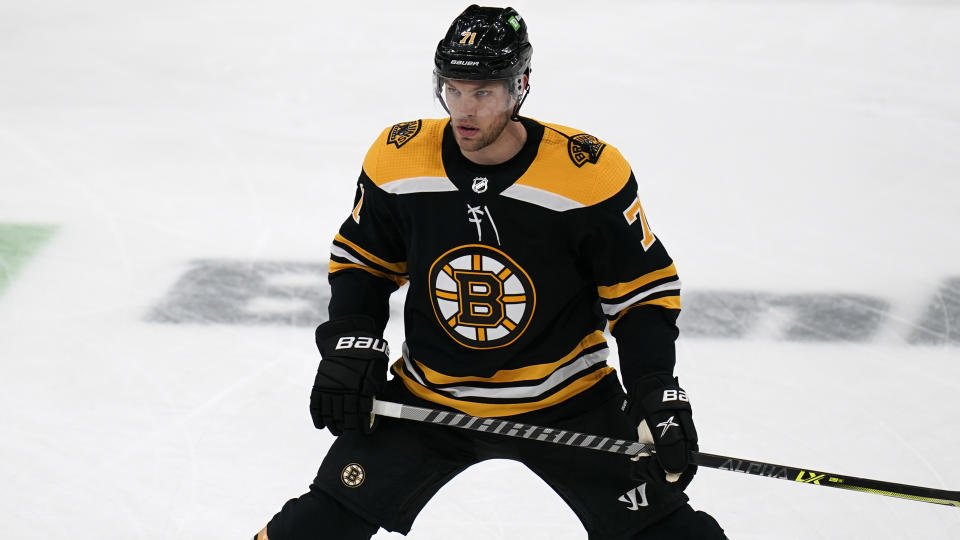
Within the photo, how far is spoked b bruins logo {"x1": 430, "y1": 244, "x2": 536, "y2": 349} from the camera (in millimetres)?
2414

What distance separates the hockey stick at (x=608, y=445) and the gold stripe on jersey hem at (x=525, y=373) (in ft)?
0.28

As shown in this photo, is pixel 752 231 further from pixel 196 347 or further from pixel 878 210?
pixel 196 347

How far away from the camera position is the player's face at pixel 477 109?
7.57ft

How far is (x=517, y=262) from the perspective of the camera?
2400 mm

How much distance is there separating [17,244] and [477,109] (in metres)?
2.90

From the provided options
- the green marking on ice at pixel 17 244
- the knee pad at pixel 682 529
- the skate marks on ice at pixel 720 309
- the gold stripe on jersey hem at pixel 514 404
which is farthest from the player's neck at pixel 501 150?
the green marking on ice at pixel 17 244

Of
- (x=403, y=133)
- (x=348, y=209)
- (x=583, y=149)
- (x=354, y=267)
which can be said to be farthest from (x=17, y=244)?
(x=583, y=149)

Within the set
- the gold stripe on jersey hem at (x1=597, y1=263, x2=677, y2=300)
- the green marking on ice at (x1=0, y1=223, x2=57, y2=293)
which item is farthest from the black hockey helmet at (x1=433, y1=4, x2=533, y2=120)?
the green marking on ice at (x1=0, y1=223, x2=57, y2=293)

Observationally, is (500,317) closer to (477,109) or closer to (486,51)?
(477,109)

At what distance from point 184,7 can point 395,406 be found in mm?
5308

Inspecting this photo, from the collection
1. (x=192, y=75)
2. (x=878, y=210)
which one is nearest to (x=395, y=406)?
(x=878, y=210)

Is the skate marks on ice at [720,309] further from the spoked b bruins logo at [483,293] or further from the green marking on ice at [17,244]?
the spoked b bruins logo at [483,293]

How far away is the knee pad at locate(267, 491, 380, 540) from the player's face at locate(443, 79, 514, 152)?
0.81 m

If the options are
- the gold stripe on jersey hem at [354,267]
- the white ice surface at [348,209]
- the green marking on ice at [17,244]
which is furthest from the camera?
the green marking on ice at [17,244]
